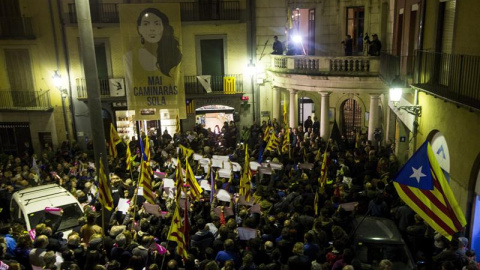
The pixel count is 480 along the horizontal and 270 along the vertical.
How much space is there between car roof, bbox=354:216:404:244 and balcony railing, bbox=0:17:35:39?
20.8m

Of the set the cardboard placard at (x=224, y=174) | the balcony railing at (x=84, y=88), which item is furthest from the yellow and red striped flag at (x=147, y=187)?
the balcony railing at (x=84, y=88)

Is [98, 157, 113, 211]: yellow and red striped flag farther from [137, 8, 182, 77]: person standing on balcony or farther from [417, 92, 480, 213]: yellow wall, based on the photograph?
[137, 8, 182, 77]: person standing on balcony

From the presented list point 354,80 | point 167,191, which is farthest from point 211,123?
point 167,191

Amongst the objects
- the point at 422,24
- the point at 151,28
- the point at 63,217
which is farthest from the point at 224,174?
the point at 151,28

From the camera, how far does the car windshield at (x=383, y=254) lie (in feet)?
28.1

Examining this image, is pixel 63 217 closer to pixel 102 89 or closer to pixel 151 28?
pixel 151 28

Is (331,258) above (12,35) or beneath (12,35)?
beneath

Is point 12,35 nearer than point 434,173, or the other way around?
point 434,173

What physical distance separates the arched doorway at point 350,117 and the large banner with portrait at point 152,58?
9.71 metres

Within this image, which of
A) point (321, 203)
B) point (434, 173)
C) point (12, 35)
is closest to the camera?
point (434, 173)

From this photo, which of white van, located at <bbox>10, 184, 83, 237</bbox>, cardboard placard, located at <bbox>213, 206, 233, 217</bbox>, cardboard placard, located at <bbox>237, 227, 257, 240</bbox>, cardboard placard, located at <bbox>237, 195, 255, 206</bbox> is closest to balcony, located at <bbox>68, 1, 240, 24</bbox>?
white van, located at <bbox>10, 184, 83, 237</bbox>

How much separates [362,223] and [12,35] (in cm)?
2147

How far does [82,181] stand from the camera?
49.8 ft

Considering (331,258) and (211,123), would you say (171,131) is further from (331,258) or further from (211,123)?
(331,258)
